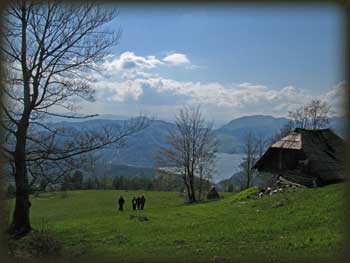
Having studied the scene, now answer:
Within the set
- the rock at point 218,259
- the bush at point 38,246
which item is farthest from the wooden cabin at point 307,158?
the bush at point 38,246

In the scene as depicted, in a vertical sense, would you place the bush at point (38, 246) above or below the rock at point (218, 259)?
above

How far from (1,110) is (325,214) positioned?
1222 cm

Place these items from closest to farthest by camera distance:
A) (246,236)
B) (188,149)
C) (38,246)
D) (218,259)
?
(38,246) < (218,259) < (246,236) < (188,149)

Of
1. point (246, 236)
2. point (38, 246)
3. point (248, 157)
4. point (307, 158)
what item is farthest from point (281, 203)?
point (248, 157)

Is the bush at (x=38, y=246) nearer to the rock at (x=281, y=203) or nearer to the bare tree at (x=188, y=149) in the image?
the rock at (x=281, y=203)

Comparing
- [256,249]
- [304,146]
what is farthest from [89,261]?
[304,146]

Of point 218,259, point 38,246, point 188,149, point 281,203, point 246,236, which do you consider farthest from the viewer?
point 188,149

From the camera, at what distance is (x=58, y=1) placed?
270 inches

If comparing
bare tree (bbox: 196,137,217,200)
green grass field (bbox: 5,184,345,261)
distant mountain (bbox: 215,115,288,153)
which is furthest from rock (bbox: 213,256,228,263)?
distant mountain (bbox: 215,115,288,153)

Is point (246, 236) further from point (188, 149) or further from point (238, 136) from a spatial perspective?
point (238, 136)

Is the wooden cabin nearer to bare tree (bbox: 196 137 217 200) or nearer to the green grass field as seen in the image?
the green grass field

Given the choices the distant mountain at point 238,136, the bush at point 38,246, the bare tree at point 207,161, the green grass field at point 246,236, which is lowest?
the green grass field at point 246,236

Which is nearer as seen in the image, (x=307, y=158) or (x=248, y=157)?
(x=307, y=158)

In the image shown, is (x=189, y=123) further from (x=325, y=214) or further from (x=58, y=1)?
(x=58, y=1)
